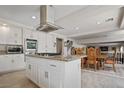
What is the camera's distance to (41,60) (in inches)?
90.4

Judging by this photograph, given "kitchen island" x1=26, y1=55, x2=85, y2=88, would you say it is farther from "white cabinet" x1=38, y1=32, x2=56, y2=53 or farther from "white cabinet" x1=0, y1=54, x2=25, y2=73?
"white cabinet" x1=38, y1=32, x2=56, y2=53

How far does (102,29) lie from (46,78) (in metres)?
4.61

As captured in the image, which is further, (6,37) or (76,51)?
(76,51)

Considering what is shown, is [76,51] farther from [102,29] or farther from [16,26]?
[16,26]

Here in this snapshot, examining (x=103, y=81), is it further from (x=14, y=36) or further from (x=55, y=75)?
(x=14, y=36)

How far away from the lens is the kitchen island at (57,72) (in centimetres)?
173

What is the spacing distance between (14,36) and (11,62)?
119 centimetres

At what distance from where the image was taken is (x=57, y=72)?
183 cm

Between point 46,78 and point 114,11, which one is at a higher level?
point 114,11

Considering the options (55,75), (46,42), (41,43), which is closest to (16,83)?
(55,75)

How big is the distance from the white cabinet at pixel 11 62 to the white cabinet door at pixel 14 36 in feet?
2.07

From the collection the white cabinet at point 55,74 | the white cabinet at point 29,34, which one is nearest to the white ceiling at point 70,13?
the white cabinet at point 29,34

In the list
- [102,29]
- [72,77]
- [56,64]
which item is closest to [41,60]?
[56,64]
